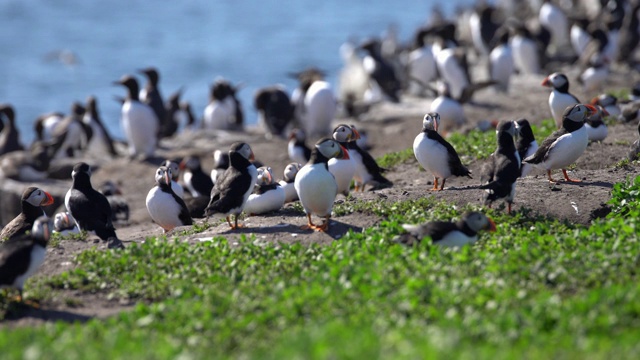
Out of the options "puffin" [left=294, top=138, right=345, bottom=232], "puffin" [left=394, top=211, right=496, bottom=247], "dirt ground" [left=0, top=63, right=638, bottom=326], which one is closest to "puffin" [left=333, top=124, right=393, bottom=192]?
"dirt ground" [left=0, top=63, right=638, bottom=326]

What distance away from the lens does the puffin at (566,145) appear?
1202 cm

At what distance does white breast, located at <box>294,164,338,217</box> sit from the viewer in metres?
10.6

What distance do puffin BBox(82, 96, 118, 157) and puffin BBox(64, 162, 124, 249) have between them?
11.7m

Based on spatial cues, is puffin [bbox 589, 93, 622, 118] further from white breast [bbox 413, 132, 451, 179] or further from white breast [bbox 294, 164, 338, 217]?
white breast [bbox 294, 164, 338, 217]

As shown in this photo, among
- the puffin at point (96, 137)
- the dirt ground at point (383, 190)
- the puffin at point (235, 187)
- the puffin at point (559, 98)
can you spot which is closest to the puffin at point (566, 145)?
the dirt ground at point (383, 190)

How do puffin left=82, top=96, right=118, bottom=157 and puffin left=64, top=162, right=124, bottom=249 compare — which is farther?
puffin left=82, top=96, right=118, bottom=157

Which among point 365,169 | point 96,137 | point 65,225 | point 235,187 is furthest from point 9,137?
point 235,187

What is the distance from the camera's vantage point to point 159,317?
27.6 feet

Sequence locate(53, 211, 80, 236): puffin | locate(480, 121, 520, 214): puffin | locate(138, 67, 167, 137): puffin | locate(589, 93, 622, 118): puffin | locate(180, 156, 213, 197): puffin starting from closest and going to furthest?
locate(480, 121, 520, 214): puffin, locate(53, 211, 80, 236): puffin, locate(180, 156, 213, 197): puffin, locate(589, 93, 622, 118): puffin, locate(138, 67, 167, 137): puffin

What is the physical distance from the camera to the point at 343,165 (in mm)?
13008

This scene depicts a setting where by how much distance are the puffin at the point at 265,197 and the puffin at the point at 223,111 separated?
12434mm

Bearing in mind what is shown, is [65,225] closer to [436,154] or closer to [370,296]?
[436,154]

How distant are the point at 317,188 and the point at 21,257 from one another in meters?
3.12

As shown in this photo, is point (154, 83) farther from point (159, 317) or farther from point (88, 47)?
point (88, 47)
